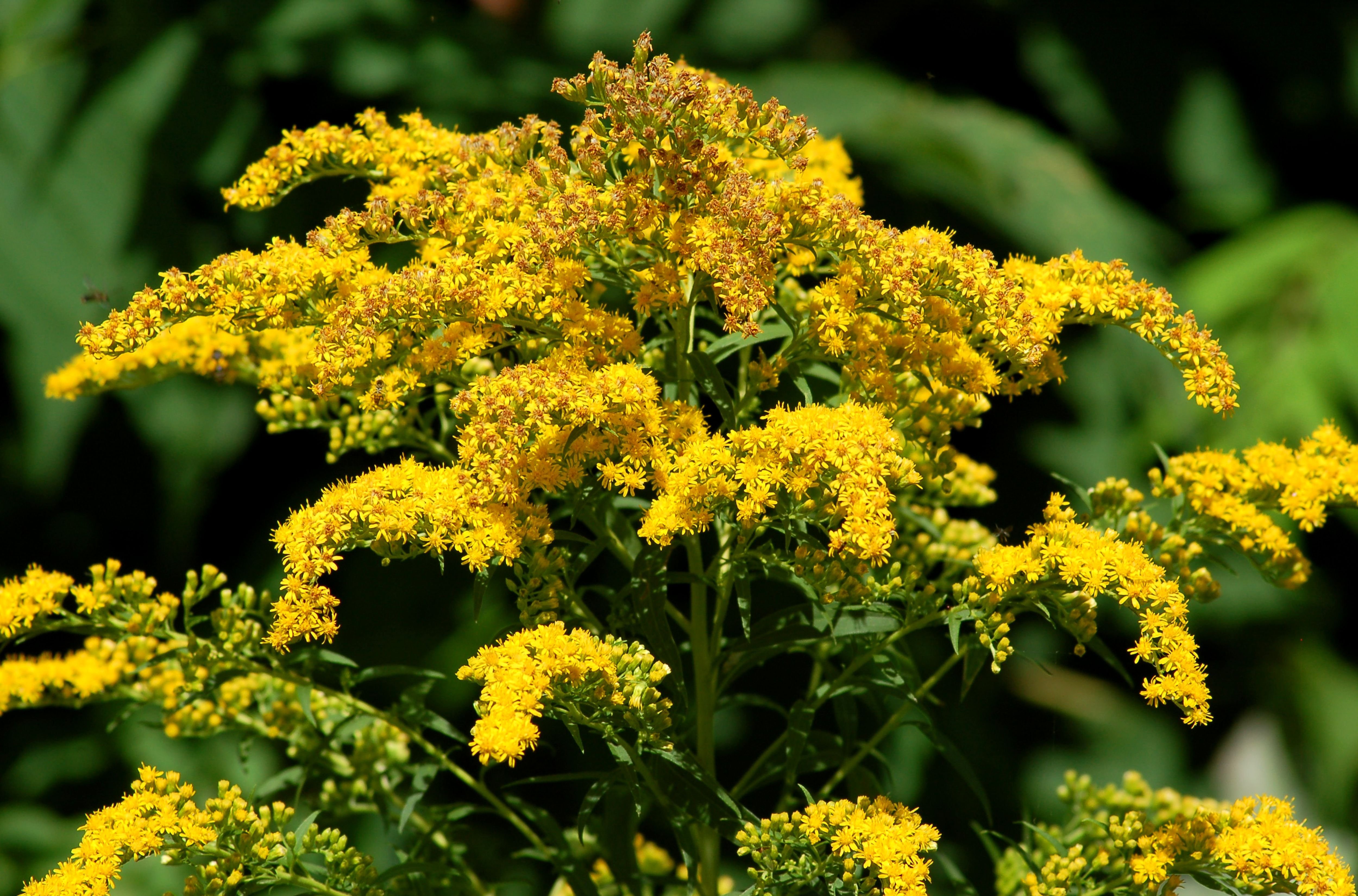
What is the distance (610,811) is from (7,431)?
8.84ft

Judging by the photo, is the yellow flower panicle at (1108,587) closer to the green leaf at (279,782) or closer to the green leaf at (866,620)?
the green leaf at (866,620)

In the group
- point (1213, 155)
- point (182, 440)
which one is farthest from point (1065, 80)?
point (182, 440)

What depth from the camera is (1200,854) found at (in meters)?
1.38

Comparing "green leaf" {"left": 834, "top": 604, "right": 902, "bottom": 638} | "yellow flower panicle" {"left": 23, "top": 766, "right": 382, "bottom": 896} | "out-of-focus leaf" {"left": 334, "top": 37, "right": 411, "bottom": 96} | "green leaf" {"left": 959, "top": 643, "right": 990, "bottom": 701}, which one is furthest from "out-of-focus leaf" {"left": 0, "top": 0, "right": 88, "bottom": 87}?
"green leaf" {"left": 959, "top": 643, "right": 990, "bottom": 701}

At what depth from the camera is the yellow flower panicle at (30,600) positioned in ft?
4.71

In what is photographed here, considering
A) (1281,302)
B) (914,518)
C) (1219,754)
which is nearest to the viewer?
(914,518)

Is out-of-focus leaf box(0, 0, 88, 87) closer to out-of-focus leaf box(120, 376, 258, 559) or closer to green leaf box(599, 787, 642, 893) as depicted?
out-of-focus leaf box(120, 376, 258, 559)

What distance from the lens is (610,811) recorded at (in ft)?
4.87

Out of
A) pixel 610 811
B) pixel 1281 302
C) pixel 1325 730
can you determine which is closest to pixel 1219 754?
pixel 1325 730

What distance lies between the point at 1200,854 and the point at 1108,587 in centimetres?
37

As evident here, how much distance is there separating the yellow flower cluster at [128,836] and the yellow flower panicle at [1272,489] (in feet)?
3.92

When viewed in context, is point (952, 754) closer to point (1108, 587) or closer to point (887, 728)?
point (887, 728)

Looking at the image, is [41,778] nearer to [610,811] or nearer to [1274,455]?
[610,811]

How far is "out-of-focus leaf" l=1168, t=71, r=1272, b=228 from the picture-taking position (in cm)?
398
